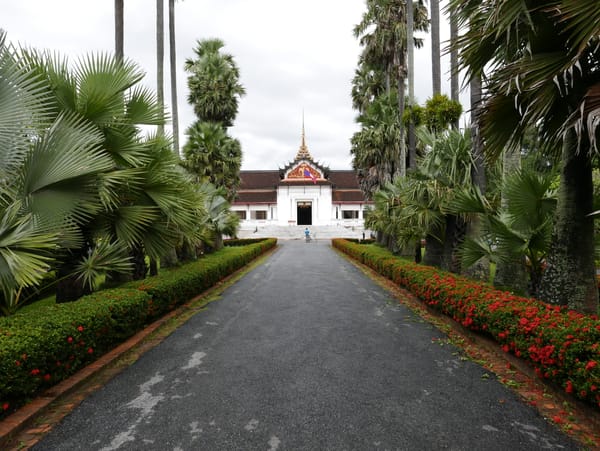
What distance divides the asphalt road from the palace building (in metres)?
37.6

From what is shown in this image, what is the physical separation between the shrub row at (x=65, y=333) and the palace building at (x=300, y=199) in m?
37.0

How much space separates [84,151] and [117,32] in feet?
16.6

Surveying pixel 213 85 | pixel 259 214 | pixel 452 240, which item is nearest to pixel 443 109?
pixel 452 240

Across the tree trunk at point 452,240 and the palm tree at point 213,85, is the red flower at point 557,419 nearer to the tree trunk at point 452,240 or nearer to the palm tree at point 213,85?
the tree trunk at point 452,240

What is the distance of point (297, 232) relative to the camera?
126 feet

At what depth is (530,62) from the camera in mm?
3502

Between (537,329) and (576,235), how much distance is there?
1.54 metres

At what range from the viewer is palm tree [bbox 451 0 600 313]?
3.51 meters

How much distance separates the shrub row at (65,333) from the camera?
8.75ft

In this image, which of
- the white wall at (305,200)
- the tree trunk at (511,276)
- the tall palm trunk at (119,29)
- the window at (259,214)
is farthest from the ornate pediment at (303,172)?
the tree trunk at (511,276)

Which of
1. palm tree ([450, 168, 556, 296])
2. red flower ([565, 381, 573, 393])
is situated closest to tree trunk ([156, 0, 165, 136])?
palm tree ([450, 168, 556, 296])

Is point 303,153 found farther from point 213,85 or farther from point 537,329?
point 537,329

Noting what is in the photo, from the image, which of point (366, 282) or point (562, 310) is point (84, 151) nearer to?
point (562, 310)

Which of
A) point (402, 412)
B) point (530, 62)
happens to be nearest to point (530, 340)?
point (402, 412)
